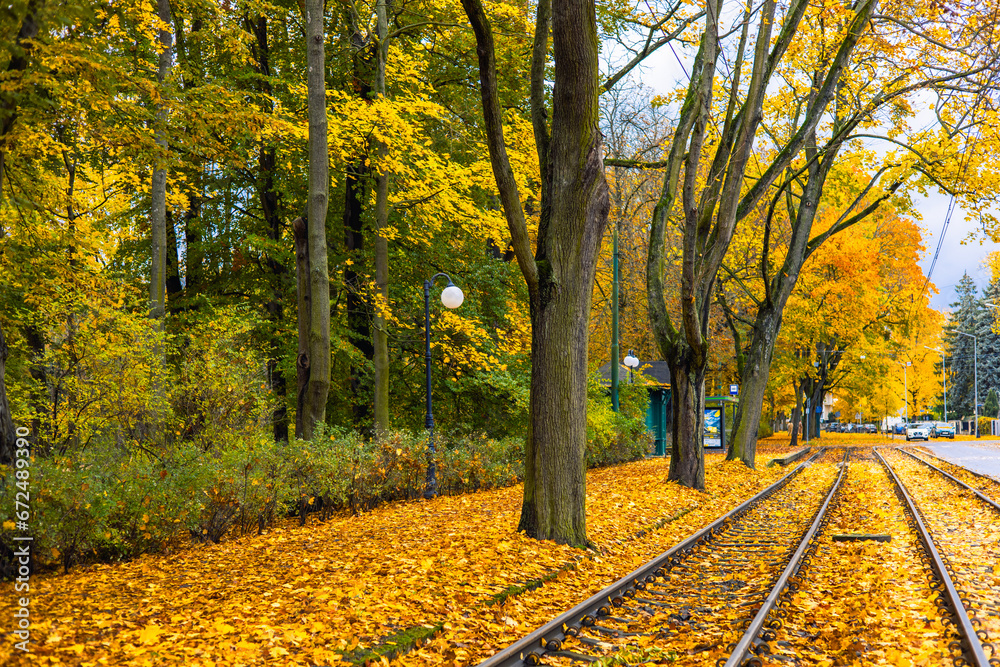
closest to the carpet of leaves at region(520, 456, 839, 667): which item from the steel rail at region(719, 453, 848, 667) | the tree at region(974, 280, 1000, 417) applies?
the steel rail at region(719, 453, 848, 667)

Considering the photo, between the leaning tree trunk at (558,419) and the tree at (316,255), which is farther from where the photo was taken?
the tree at (316,255)

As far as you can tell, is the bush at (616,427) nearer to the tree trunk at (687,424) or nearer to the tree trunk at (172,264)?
the tree trunk at (687,424)

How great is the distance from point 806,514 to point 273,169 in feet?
50.9

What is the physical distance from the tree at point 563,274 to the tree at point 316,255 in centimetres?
432

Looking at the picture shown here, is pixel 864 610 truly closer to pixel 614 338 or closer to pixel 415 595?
pixel 415 595

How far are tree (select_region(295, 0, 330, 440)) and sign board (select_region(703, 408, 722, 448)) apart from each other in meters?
23.3

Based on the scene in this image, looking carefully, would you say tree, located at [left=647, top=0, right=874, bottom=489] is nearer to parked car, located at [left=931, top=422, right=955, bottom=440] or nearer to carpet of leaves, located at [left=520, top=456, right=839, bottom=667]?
carpet of leaves, located at [left=520, top=456, right=839, bottom=667]

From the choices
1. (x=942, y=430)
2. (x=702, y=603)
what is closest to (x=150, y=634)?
(x=702, y=603)

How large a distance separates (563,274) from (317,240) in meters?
5.01

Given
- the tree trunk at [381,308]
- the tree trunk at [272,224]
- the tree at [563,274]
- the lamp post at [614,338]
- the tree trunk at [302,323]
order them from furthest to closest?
1. the lamp post at [614,338]
2. the tree trunk at [272,224]
3. the tree trunk at [381,308]
4. the tree trunk at [302,323]
5. the tree at [563,274]

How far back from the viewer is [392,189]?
1734cm

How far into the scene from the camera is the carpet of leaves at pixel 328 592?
4992mm

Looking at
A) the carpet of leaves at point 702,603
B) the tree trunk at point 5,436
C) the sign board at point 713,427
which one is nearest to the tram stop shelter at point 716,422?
the sign board at point 713,427

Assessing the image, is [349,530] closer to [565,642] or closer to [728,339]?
[565,642]
